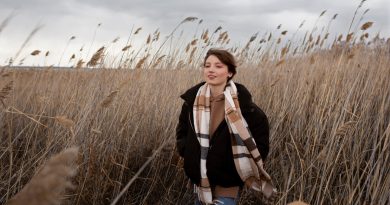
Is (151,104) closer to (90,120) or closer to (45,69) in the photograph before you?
(90,120)

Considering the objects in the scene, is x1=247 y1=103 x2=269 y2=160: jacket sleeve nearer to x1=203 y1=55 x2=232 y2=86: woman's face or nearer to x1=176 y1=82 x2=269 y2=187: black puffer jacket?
x1=176 y1=82 x2=269 y2=187: black puffer jacket

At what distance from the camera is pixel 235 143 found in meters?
1.96

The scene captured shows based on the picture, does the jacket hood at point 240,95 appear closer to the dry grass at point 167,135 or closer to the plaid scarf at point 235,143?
the plaid scarf at point 235,143

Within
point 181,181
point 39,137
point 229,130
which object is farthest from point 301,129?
point 39,137

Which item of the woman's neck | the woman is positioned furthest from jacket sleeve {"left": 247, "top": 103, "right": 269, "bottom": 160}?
the woman's neck

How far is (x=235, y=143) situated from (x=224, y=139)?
7 cm

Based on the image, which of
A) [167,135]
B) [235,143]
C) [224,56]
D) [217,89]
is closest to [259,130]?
[235,143]

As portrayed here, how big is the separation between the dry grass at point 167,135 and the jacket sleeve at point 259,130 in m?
0.37

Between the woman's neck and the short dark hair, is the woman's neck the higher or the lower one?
the lower one

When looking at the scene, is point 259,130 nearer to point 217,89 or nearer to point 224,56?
point 217,89

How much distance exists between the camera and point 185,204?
9.27ft

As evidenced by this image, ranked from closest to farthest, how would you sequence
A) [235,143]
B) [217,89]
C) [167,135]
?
[235,143] → [217,89] → [167,135]

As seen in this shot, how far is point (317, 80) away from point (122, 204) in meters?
1.92

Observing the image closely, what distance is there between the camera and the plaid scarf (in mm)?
1940
